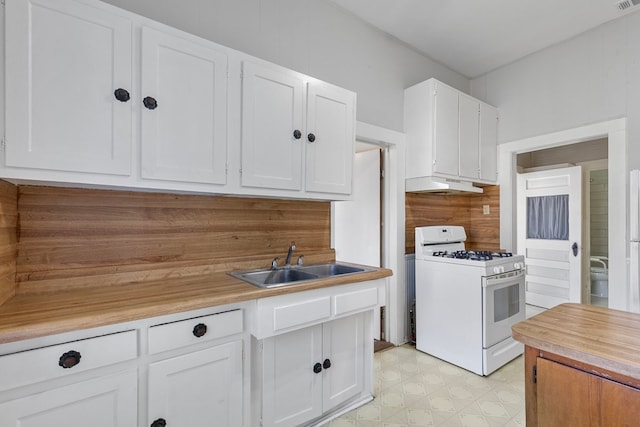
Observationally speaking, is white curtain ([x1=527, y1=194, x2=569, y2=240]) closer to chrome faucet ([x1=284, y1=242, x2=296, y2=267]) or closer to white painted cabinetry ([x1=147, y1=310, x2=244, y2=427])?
chrome faucet ([x1=284, y1=242, x2=296, y2=267])

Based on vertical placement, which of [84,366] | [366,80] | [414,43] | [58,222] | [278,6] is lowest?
[84,366]

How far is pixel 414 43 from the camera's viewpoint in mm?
3166

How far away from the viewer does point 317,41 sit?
251 cm

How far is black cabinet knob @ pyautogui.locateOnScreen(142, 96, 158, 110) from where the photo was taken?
1429 mm

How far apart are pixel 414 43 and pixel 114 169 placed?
3.05 metres

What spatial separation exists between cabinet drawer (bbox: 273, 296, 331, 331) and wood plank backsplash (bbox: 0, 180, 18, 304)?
114 cm

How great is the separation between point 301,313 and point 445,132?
2.36 meters

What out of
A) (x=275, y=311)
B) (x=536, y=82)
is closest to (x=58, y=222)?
(x=275, y=311)

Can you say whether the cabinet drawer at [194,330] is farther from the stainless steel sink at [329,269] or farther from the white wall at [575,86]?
the white wall at [575,86]

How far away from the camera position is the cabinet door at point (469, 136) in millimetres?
3195

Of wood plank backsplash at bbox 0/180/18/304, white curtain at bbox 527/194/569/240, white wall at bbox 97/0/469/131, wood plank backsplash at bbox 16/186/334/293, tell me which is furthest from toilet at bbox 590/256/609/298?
wood plank backsplash at bbox 0/180/18/304

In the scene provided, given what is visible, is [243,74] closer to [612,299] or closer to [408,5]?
[408,5]

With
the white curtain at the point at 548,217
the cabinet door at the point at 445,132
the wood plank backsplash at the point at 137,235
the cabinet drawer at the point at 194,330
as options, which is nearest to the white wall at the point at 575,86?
the cabinet door at the point at 445,132

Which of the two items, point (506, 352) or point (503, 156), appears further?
point (503, 156)
